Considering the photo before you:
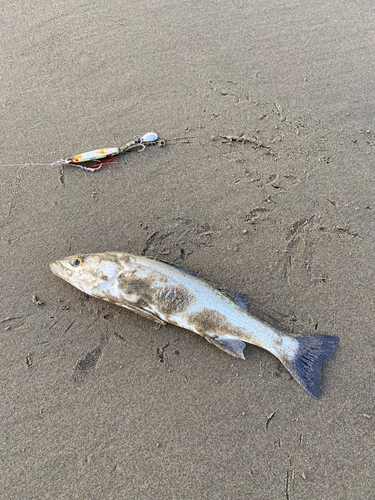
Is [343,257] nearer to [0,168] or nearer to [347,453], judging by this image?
[347,453]

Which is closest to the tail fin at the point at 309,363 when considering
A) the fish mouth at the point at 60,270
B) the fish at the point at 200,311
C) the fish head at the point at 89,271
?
the fish at the point at 200,311

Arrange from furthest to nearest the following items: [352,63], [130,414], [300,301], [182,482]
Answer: [352,63], [300,301], [130,414], [182,482]

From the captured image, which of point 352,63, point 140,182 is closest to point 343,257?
point 140,182

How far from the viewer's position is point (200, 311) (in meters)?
3.30

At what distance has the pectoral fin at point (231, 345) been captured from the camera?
3.34 meters

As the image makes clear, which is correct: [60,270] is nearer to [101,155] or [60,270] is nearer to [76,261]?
[76,261]

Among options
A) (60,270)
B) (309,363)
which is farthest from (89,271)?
(309,363)

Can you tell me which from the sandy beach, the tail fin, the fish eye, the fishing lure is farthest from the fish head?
the tail fin

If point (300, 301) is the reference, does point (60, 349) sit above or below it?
above

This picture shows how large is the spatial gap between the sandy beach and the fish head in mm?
254

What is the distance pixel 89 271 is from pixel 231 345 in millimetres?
1749

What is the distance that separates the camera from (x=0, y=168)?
4.22 meters

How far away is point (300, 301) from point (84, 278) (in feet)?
8.24

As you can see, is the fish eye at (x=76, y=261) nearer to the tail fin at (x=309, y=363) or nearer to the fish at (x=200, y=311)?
the fish at (x=200, y=311)
